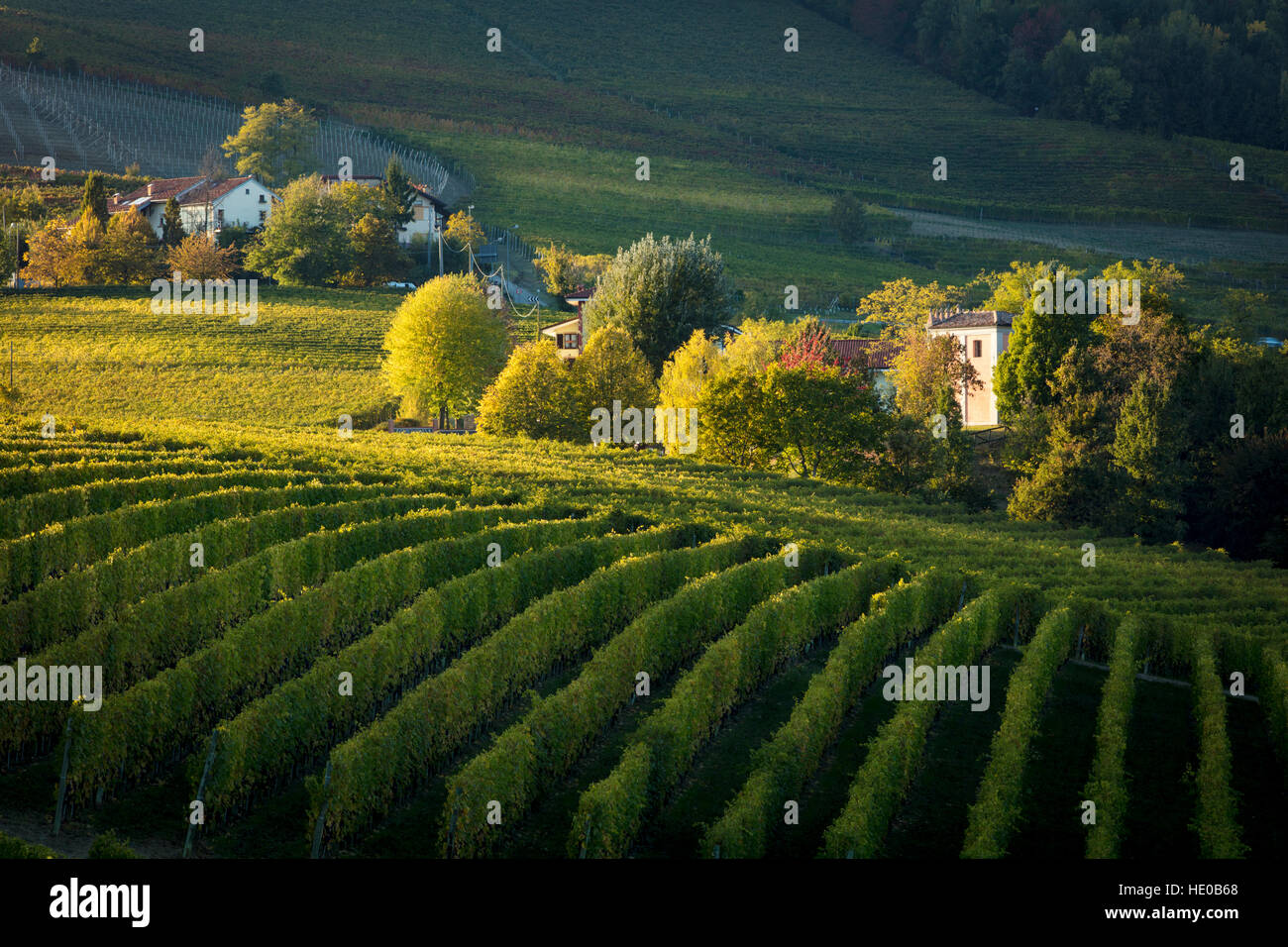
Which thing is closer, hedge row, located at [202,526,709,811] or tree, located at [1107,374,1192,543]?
hedge row, located at [202,526,709,811]

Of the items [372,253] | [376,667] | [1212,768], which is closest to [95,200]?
[372,253]

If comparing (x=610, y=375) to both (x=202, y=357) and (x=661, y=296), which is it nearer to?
(x=661, y=296)

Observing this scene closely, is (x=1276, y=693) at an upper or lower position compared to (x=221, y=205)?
lower

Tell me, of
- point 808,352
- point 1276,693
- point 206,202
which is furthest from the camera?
point 206,202
